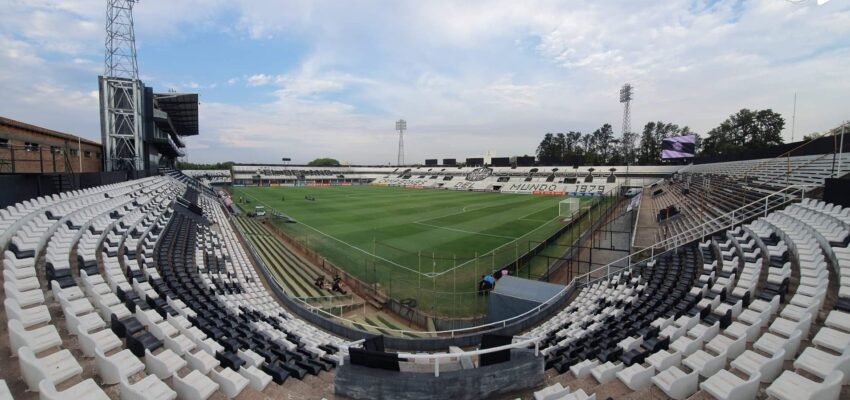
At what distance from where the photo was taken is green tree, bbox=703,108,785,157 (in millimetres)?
57438

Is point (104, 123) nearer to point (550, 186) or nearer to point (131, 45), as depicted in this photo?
point (131, 45)

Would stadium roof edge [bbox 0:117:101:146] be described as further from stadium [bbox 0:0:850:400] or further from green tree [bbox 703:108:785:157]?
green tree [bbox 703:108:785:157]

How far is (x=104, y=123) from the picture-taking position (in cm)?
2989

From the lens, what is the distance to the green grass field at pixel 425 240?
15867 millimetres

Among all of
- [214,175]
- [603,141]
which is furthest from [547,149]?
[214,175]

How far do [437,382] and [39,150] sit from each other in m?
20.4

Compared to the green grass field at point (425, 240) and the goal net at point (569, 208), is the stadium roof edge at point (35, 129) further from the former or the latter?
the goal net at point (569, 208)

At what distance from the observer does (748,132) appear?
2391 inches

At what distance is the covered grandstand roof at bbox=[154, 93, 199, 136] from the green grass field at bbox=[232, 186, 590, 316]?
1399 cm

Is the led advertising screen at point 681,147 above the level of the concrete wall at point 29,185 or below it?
above

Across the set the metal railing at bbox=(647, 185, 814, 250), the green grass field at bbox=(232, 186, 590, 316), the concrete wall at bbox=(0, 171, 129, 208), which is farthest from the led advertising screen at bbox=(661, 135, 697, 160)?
the concrete wall at bbox=(0, 171, 129, 208)

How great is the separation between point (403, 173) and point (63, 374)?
3770 inches

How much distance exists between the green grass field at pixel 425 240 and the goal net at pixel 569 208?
0.80 metres

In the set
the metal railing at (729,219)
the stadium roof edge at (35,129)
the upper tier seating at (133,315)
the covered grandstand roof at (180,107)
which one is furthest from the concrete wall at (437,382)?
the covered grandstand roof at (180,107)
